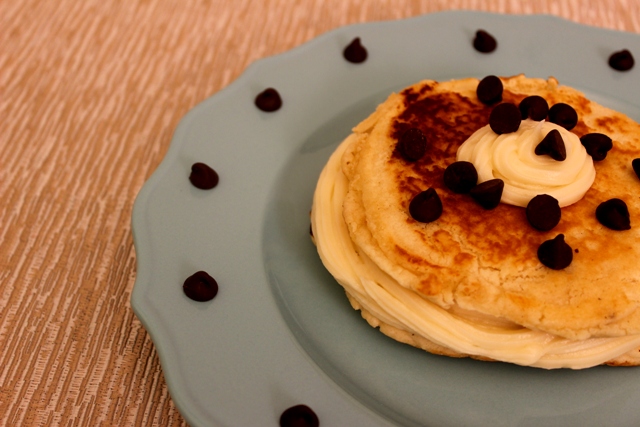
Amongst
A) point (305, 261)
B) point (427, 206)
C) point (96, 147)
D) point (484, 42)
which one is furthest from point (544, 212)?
point (96, 147)

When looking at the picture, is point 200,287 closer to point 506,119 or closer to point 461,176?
point 461,176

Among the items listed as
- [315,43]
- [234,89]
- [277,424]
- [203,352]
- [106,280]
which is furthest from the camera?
[315,43]

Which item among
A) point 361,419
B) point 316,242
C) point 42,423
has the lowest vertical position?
point 42,423

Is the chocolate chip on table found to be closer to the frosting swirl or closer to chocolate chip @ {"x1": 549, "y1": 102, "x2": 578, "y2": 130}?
the frosting swirl

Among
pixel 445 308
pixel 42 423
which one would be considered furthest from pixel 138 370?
pixel 445 308

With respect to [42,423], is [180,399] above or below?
above

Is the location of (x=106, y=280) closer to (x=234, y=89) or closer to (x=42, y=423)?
(x=42, y=423)

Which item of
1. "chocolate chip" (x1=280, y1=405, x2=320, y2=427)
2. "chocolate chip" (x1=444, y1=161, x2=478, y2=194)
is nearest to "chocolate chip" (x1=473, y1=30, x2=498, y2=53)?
"chocolate chip" (x1=444, y1=161, x2=478, y2=194)
